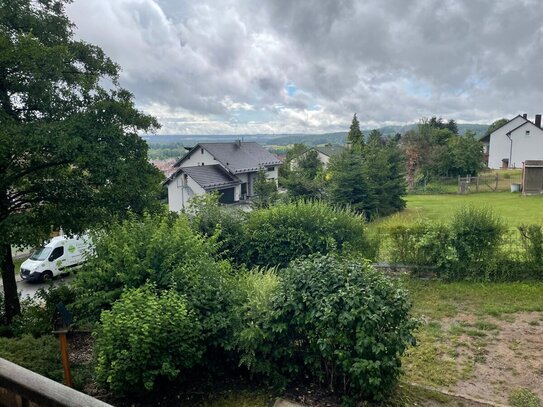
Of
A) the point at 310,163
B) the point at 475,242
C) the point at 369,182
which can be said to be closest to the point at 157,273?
the point at 475,242

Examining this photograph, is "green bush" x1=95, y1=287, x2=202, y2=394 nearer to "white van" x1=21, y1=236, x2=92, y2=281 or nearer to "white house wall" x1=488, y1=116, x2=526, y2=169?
"white van" x1=21, y1=236, x2=92, y2=281

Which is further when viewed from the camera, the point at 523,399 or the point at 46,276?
the point at 46,276

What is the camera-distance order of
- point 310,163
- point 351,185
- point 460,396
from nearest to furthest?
point 460,396, point 351,185, point 310,163

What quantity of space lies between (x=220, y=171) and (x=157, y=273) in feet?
84.4

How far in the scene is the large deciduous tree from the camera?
18.3ft

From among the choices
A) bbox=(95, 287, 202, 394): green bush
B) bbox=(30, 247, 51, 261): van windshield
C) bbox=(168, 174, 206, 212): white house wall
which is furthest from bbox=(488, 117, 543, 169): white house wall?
A: bbox=(95, 287, 202, 394): green bush

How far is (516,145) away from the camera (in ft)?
132

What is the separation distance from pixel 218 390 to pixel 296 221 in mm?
5201

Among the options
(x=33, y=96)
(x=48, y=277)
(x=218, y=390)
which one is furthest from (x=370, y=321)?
(x=48, y=277)

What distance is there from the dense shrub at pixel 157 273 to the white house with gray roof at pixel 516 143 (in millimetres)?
42944

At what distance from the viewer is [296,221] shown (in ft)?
29.6

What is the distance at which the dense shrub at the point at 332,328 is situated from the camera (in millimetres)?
3681

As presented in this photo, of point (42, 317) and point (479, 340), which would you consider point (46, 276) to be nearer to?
point (42, 317)

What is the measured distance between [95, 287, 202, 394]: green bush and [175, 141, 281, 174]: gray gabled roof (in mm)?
26284
